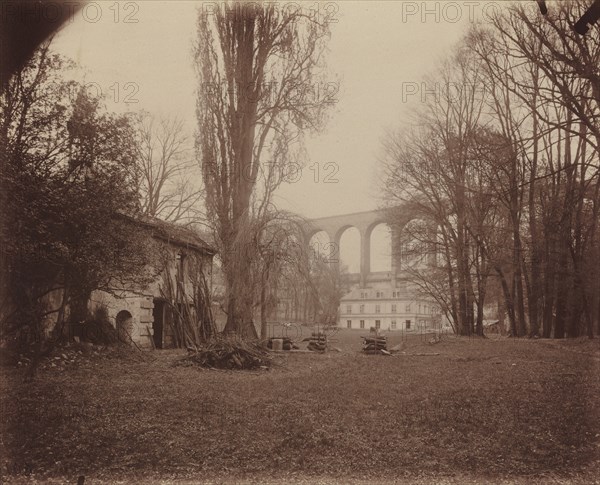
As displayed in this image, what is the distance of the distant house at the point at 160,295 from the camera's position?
15.1m

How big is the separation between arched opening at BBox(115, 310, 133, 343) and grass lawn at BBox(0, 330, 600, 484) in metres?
5.15

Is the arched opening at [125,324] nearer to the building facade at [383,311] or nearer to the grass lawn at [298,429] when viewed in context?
the grass lawn at [298,429]

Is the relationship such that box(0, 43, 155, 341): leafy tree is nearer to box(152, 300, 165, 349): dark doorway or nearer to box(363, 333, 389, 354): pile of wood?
box(152, 300, 165, 349): dark doorway

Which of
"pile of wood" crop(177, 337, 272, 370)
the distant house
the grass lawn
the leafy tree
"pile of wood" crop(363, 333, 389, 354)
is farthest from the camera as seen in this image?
"pile of wood" crop(363, 333, 389, 354)

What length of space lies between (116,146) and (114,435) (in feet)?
18.1

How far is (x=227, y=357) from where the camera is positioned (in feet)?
41.7

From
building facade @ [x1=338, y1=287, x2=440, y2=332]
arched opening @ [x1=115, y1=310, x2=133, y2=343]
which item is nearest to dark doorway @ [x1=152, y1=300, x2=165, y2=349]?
arched opening @ [x1=115, y1=310, x2=133, y2=343]

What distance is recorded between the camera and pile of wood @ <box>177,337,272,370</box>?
12.5 meters

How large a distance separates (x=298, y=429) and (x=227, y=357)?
6786mm

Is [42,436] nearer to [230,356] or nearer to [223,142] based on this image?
[230,356]

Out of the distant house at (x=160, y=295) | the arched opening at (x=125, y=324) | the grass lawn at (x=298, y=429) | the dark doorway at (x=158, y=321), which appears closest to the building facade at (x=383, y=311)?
the distant house at (x=160, y=295)

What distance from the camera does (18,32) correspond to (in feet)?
20.9

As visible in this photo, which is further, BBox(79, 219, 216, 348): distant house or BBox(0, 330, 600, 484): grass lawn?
BBox(79, 219, 216, 348): distant house

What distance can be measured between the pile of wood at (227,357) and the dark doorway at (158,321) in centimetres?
528
